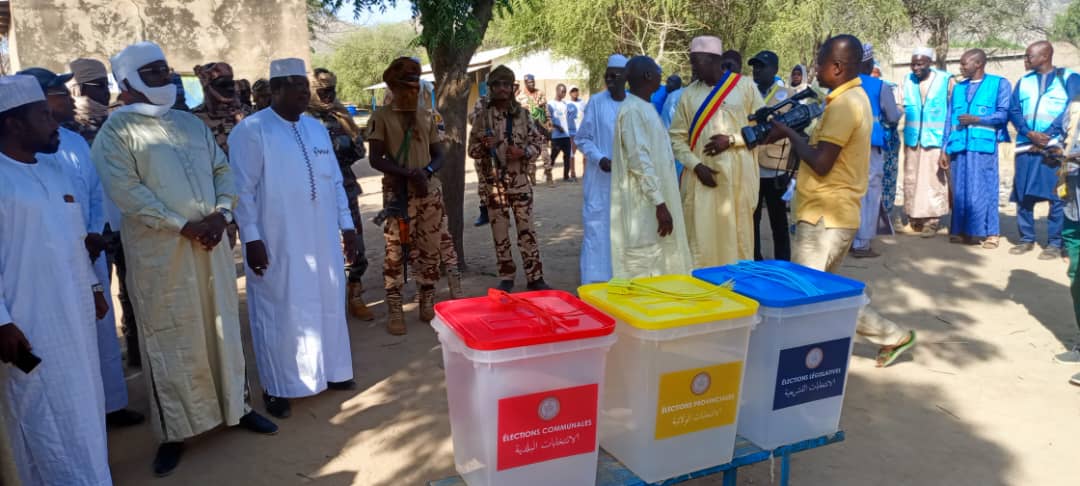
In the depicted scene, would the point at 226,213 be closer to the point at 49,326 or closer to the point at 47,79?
the point at 49,326

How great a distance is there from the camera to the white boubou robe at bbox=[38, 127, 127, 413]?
11.9 feet

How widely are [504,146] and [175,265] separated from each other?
3063 millimetres

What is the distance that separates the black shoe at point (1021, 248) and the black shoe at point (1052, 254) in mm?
183

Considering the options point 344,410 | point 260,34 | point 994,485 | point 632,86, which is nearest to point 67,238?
point 344,410

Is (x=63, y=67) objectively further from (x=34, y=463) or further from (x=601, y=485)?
(x=601, y=485)

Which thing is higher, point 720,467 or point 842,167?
point 842,167

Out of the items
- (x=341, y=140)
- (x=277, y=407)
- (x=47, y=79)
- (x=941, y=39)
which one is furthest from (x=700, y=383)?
(x=941, y=39)

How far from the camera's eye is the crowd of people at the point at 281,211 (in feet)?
8.83

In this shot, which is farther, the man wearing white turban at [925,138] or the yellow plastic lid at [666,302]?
the man wearing white turban at [925,138]

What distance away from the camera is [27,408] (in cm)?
265

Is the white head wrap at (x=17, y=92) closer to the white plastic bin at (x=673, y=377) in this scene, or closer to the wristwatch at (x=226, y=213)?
the wristwatch at (x=226, y=213)

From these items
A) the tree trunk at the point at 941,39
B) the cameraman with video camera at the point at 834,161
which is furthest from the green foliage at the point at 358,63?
the cameraman with video camera at the point at 834,161

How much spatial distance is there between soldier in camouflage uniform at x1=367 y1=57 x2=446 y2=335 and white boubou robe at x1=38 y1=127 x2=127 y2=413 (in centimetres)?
174

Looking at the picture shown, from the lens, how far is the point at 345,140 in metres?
5.57
